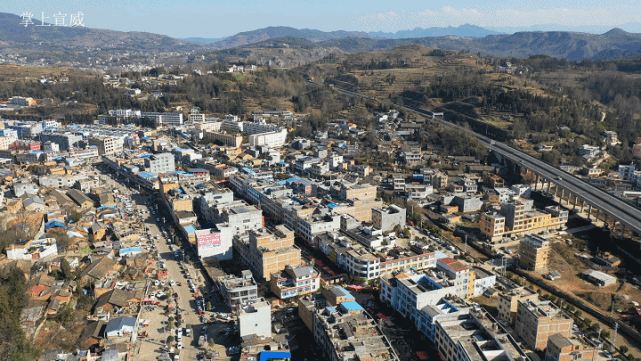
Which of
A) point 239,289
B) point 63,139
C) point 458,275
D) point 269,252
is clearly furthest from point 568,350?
point 63,139

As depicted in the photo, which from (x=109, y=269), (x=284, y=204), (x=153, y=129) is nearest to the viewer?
(x=109, y=269)

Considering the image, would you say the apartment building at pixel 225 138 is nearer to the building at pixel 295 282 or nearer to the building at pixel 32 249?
the building at pixel 32 249

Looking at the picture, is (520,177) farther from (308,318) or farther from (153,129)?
(153,129)

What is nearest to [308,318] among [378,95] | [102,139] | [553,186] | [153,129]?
[553,186]

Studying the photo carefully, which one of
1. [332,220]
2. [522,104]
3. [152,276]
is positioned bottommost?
[152,276]

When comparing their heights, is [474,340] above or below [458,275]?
below

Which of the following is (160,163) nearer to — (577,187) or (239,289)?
(239,289)

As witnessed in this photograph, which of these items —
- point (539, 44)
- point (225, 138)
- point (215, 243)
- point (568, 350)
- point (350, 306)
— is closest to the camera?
point (568, 350)
